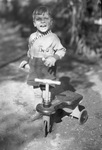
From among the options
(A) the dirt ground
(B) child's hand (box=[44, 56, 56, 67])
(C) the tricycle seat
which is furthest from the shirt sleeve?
(A) the dirt ground

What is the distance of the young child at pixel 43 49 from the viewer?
3.49m

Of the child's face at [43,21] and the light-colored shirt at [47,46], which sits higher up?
the child's face at [43,21]

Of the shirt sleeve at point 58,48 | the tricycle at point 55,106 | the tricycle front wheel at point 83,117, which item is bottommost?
the tricycle front wheel at point 83,117

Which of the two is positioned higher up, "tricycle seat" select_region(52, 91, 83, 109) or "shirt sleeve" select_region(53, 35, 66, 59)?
"shirt sleeve" select_region(53, 35, 66, 59)

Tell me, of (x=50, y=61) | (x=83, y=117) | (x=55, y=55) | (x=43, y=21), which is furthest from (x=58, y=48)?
(x=83, y=117)

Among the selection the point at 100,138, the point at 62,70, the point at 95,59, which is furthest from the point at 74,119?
the point at 95,59

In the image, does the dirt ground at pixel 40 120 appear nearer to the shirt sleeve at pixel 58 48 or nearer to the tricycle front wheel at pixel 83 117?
the tricycle front wheel at pixel 83 117

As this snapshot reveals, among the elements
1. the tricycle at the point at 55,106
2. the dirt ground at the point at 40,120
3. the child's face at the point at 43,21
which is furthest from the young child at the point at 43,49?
the dirt ground at the point at 40,120

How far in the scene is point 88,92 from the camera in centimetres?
500

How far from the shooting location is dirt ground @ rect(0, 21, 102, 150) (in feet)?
11.8

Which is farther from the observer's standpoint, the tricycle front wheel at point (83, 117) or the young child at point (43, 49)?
the tricycle front wheel at point (83, 117)

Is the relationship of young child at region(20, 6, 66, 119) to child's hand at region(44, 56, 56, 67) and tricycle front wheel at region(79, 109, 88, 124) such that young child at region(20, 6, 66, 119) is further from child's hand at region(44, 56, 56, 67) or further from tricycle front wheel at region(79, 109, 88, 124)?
tricycle front wheel at region(79, 109, 88, 124)

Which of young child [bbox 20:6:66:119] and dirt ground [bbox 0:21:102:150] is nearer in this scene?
young child [bbox 20:6:66:119]

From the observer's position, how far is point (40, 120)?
13.5 ft
